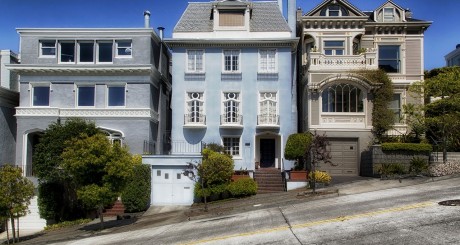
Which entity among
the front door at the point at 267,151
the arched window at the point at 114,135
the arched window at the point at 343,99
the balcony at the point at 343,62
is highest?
the balcony at the point at 343,62

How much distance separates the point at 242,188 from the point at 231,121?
5.85 m

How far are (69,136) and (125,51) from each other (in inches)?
305

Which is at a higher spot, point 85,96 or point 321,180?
point 85,96

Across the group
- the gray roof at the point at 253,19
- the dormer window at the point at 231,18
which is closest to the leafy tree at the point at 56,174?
the gray roof at the point at 253,19

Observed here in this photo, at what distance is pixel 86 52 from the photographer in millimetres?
31812

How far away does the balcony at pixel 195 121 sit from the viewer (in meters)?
30.6

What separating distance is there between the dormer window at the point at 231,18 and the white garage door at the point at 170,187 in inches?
413

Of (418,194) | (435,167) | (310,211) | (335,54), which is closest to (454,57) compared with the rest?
(335,54)

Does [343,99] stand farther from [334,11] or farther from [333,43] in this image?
[334,11]

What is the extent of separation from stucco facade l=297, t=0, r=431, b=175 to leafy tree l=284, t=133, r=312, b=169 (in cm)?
202

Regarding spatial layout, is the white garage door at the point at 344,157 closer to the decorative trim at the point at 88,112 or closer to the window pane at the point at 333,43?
the window pane at the point at 333,43

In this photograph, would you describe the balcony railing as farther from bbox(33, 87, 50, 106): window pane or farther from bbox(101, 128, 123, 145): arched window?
bbox(33, 87, 50, 106): window pane

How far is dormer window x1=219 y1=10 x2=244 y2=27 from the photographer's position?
31719 mm

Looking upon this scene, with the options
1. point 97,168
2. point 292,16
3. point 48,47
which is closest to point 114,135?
point 48,47
